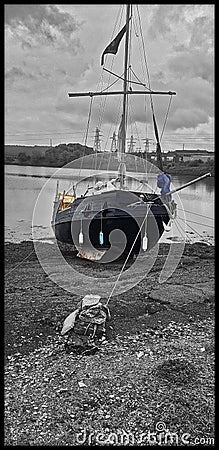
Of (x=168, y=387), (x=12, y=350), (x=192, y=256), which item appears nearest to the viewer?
(x=168, y=387)

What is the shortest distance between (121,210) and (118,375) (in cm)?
531

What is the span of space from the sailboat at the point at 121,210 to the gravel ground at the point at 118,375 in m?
2.23

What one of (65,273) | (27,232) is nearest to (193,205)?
(27,232)

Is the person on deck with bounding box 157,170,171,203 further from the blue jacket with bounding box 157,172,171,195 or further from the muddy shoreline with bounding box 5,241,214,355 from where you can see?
the muddy shoreline with bounding box 5,241,214,355

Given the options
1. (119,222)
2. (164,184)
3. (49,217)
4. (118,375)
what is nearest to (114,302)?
(118,375)

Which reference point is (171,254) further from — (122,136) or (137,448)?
(137,448)

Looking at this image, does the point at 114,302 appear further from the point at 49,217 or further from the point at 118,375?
the point at 49,217

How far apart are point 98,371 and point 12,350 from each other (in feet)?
4.51

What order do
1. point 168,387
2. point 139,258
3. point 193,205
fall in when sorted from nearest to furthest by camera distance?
point 168,387
point 139,258
point 193,205

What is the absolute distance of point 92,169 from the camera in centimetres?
1062

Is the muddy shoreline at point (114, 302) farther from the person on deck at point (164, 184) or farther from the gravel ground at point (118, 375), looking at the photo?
the person on deck at point (164, 184)

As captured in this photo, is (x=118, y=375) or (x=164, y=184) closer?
(x=118, y=375)

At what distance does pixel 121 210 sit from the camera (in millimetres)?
9820

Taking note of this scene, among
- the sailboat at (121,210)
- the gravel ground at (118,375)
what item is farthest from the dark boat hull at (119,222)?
the gravel ground at (118,375)
